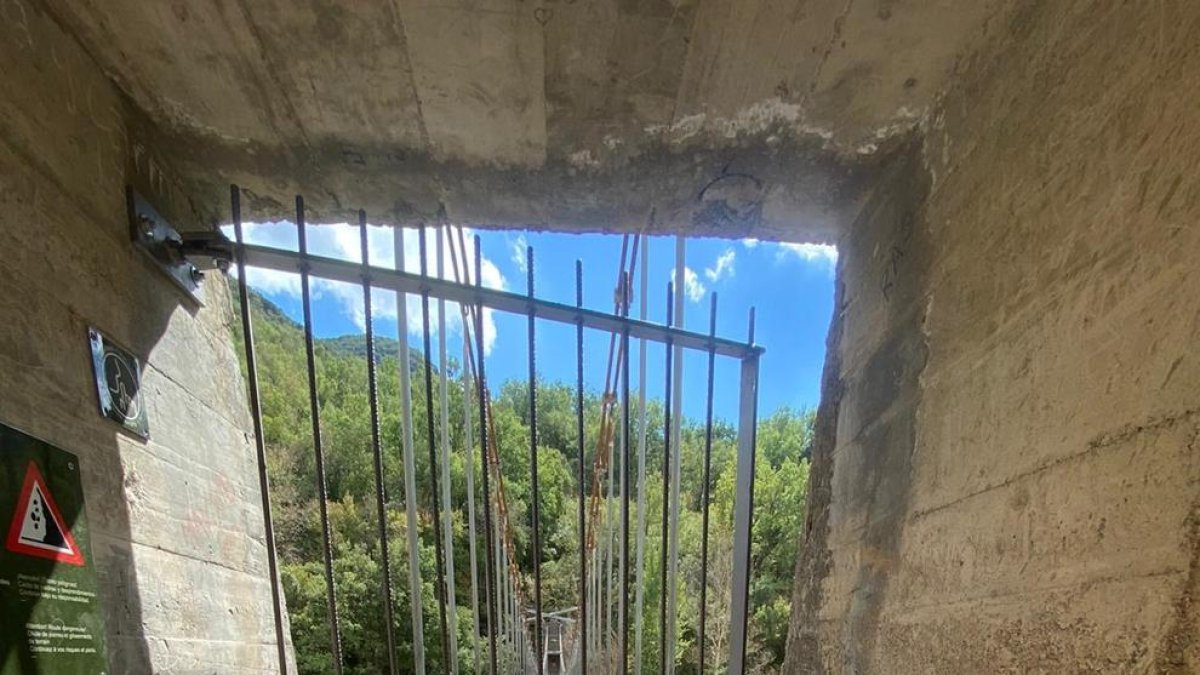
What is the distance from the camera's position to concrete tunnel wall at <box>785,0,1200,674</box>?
71 centimetres

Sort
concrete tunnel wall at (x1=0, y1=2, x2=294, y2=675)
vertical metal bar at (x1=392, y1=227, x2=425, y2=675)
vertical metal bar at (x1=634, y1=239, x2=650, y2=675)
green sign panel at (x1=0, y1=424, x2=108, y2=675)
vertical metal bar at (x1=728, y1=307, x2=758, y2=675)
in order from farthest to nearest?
vertical metal bar at (x1=634, y1=239, x2=650, y2=675), vertical metal bar at (x1=392, y1=227, x2=425, y2=675), vertical metal bar at (x1=728, y1=307, x2=758, y2=675), concrete tunnel wall at (x1=0, y1=2, x2=294, y2=675), green sign panel at (x1=0, y1=424, x2=108, y2=675)

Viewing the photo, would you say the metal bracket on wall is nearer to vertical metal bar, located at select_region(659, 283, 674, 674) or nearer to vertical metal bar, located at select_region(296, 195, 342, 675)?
vertical metal bar, located at select_region(296, 195, 342, 675)

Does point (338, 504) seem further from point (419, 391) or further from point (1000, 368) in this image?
point (1000, 368)

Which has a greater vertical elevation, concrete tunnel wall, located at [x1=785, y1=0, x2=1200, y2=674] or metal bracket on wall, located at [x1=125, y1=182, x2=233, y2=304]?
metal bracket on wall, located at [x1=125, y1=182, x2=233, y2=304]

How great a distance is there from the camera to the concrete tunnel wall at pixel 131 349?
1.01 metres

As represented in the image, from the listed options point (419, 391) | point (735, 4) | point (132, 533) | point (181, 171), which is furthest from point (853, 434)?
point (419, 391)

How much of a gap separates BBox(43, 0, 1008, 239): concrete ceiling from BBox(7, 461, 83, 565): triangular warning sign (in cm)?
79

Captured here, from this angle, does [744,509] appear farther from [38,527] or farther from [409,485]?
[38,527]

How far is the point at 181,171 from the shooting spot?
1.51m

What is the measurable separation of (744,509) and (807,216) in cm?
85

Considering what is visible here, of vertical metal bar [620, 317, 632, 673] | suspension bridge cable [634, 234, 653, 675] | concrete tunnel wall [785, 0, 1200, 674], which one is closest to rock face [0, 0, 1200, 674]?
concrete tunnel wall [785, 0, 1200, 674]

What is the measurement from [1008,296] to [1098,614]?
472 millimetres

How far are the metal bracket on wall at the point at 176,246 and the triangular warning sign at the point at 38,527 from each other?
0.59 meters

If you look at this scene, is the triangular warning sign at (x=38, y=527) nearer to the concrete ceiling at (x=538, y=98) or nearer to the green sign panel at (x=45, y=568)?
the green sign panel at (x=45, y=568)
